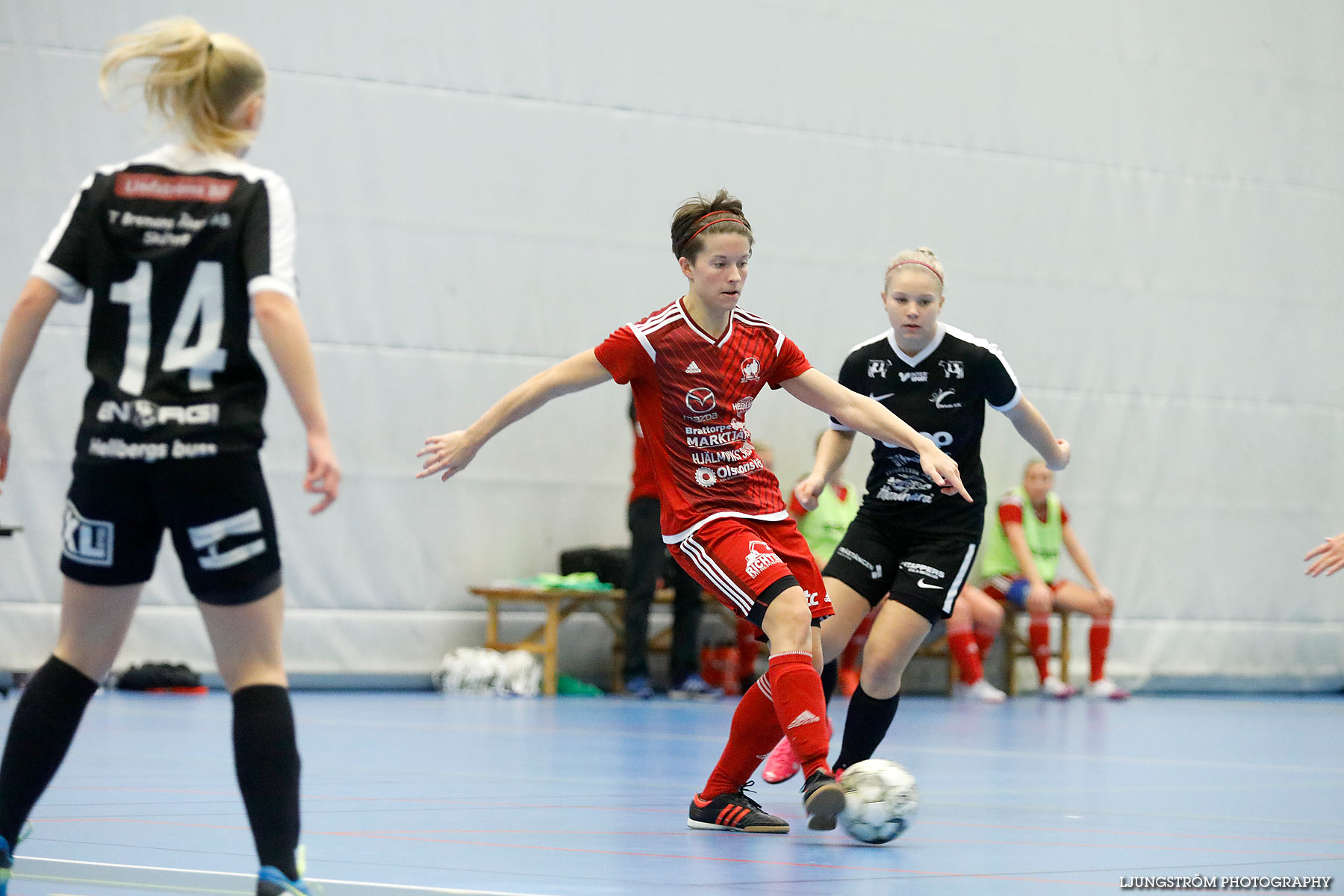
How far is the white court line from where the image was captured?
10.7 ft

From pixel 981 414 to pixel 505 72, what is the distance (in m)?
6.82

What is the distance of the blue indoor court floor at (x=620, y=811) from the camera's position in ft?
11.8

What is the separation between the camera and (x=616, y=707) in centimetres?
975

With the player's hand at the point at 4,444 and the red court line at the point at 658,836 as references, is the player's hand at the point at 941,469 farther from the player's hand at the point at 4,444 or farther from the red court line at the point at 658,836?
the player's hand at the point at 4,444

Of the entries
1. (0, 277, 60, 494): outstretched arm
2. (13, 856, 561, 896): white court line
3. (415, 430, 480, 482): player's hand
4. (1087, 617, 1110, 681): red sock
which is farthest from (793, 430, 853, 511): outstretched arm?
(1087, 617, 1110, 681): red sock

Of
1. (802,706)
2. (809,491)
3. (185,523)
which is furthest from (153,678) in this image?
(185,523)

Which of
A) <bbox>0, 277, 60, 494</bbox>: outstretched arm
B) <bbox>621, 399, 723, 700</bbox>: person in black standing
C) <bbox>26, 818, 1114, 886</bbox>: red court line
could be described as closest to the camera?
<bbox>0, 277, 60, 494</bbox>: outstretched arm

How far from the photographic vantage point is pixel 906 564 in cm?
532

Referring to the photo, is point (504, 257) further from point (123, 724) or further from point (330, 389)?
point (123, 724)

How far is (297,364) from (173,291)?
280 mm

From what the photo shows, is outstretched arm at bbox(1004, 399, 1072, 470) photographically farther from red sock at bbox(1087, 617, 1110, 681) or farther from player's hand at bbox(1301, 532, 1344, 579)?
red sock at bbox(1087, 617, 1110, 681)

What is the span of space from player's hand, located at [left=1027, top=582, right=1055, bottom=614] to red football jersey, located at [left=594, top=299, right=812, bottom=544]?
7700 mm

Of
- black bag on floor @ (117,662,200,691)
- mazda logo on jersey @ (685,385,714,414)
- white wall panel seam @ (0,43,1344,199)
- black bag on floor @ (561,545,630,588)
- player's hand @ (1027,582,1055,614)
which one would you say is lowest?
black bag on floor @ (117,662,200,691)

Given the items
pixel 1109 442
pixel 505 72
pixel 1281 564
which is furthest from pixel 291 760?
pixel 1281 564
